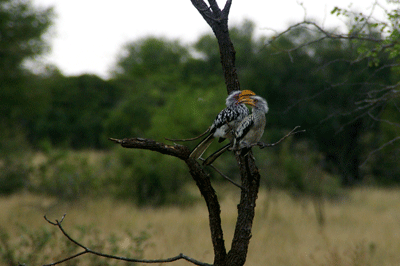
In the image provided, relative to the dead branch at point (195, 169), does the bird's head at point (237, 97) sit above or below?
above

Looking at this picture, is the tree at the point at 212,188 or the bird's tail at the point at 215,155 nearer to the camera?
the bird's tail at the point at 215,155

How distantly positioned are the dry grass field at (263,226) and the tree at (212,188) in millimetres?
3658

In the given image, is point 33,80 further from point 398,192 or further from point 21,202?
point 398,192

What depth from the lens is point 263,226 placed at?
29.2 feet

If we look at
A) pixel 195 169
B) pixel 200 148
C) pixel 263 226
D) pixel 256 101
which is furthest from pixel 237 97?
pixel 263 226

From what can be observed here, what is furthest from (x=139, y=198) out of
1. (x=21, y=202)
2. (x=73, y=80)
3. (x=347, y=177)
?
(x=73, y=80)

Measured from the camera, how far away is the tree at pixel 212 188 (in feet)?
7.38

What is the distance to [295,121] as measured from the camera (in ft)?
57.5

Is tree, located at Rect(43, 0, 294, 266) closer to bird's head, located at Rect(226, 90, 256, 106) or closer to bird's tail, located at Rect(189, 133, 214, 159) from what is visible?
bird's tail, located at Rect(189, 133, 214, 159)

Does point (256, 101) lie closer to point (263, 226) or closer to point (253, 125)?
point (253, 125)

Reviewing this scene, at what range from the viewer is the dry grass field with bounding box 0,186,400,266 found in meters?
6.52

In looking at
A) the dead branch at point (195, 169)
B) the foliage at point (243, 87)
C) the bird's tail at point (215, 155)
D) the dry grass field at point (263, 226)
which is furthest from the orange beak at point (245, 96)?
the dry grass field at point (263, 226)

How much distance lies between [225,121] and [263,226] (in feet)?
23.8

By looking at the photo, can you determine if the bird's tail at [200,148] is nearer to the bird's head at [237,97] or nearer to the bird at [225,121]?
the bird at [225,121]
